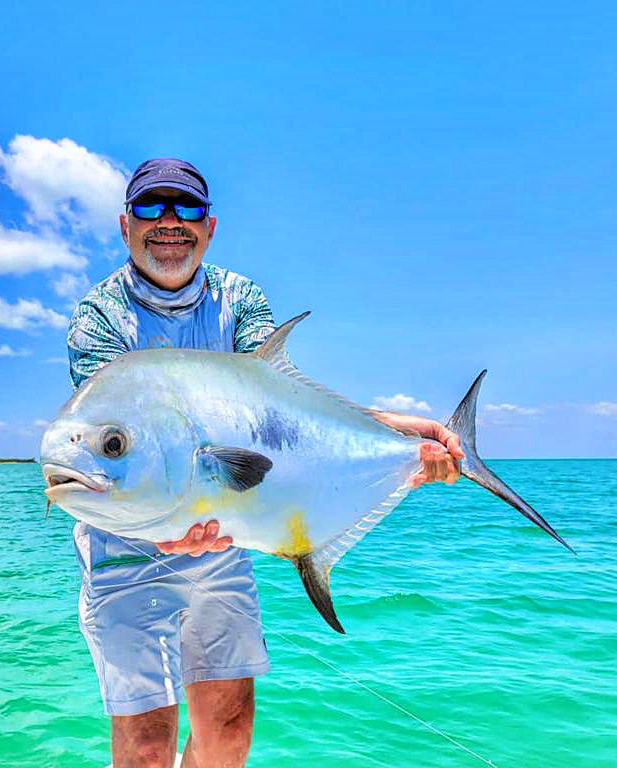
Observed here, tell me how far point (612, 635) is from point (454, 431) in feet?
22.2

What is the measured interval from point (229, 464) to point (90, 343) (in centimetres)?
96

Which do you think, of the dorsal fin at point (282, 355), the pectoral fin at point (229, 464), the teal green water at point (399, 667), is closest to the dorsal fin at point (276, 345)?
the dorsal fin at point (282, 355)

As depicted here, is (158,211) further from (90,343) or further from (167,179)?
(90,343)

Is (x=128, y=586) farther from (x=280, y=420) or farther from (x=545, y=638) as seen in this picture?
(x=545, y=638)

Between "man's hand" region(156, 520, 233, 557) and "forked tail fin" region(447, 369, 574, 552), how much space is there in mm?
821

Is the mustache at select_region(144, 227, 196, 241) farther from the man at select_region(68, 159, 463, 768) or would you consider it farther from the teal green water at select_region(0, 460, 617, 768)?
the teal green water at select_region(0, 460, 617, 768)

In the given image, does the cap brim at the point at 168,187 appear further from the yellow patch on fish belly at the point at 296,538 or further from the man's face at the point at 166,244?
the yellow patch on fish belly at the point at 296,538

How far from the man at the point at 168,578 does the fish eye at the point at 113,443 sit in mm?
796

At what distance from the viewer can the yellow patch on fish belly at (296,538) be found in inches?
77.1

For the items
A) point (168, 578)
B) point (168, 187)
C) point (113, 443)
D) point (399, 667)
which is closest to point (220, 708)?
point (168, 578)

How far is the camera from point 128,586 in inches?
107

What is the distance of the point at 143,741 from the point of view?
2770 millimetres

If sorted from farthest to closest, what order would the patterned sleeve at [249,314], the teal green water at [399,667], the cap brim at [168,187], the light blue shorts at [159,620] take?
the teal green water at [399,667], the patterned sleeve at [249,314], the light blue shorts at [159,620], the cap brim at [168,187]

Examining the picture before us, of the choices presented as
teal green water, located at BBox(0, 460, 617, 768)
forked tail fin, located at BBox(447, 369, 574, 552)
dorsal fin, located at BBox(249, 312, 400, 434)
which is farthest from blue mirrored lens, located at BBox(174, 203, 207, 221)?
teal green water, located at BBox(0, 460, 617, 768)
